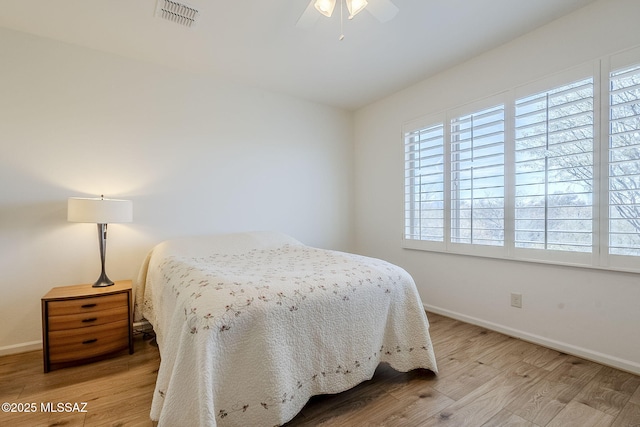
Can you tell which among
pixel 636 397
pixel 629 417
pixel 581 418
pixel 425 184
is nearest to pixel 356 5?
pixel 425 184

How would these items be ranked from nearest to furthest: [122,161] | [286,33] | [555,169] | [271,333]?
1. [271,333]
2. [555,169]
3. [286,33]
4. [122,161]

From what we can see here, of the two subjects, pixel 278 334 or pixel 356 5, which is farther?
pixel 356 5

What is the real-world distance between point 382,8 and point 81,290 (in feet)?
9.41

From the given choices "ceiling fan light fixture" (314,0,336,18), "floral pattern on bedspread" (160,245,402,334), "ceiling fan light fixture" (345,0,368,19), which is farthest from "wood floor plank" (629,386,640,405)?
"ceiling fan light fixture" (314,0,336,18)

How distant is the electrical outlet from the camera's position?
2375 millimetres

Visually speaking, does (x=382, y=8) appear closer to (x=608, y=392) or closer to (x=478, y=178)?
(x=478, y=178)

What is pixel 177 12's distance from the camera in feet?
6.61

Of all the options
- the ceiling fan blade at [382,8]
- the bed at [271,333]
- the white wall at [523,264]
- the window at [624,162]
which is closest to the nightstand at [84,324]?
the bed at [271,333]

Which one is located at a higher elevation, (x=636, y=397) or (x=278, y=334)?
(x=278, y=334)

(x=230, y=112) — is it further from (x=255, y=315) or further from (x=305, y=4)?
(x=255, y=315)

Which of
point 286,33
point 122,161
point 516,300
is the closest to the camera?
point 286,33

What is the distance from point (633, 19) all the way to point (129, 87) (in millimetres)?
3840

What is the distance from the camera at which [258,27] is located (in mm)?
2182

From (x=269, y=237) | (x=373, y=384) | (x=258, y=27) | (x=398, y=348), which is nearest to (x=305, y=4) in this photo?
(x=258, y=27)
